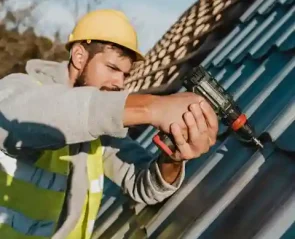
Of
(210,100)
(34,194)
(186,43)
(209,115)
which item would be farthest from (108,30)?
(186,43)

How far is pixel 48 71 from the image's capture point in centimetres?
284

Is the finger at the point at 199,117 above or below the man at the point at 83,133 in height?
above

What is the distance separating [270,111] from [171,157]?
2.18ft

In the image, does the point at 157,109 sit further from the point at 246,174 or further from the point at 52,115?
the point at 246,174

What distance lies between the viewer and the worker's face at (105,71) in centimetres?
291

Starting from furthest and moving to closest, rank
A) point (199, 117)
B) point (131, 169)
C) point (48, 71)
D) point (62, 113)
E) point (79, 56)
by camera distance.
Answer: point (131, 169) → point (79, 56) → point (48, 71) → point (199, 117) → point (62, 113)

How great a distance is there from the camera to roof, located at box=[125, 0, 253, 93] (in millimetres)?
5516

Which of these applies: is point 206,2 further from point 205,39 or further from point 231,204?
point 231,204

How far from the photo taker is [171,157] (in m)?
2.79

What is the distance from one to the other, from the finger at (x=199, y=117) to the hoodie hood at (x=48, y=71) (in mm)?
670

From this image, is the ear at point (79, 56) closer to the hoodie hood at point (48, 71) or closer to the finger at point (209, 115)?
the hoodie hood at point (48, 71)

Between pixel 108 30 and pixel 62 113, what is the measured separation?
0.95 meters

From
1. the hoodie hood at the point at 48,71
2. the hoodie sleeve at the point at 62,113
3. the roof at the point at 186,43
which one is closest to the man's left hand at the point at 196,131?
the hoodie sleeve at the point at 62,113

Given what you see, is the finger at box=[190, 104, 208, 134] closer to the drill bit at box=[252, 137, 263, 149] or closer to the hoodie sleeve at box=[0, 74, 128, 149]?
the hoodie sleeve at box=[0, 74, 128, 149]
